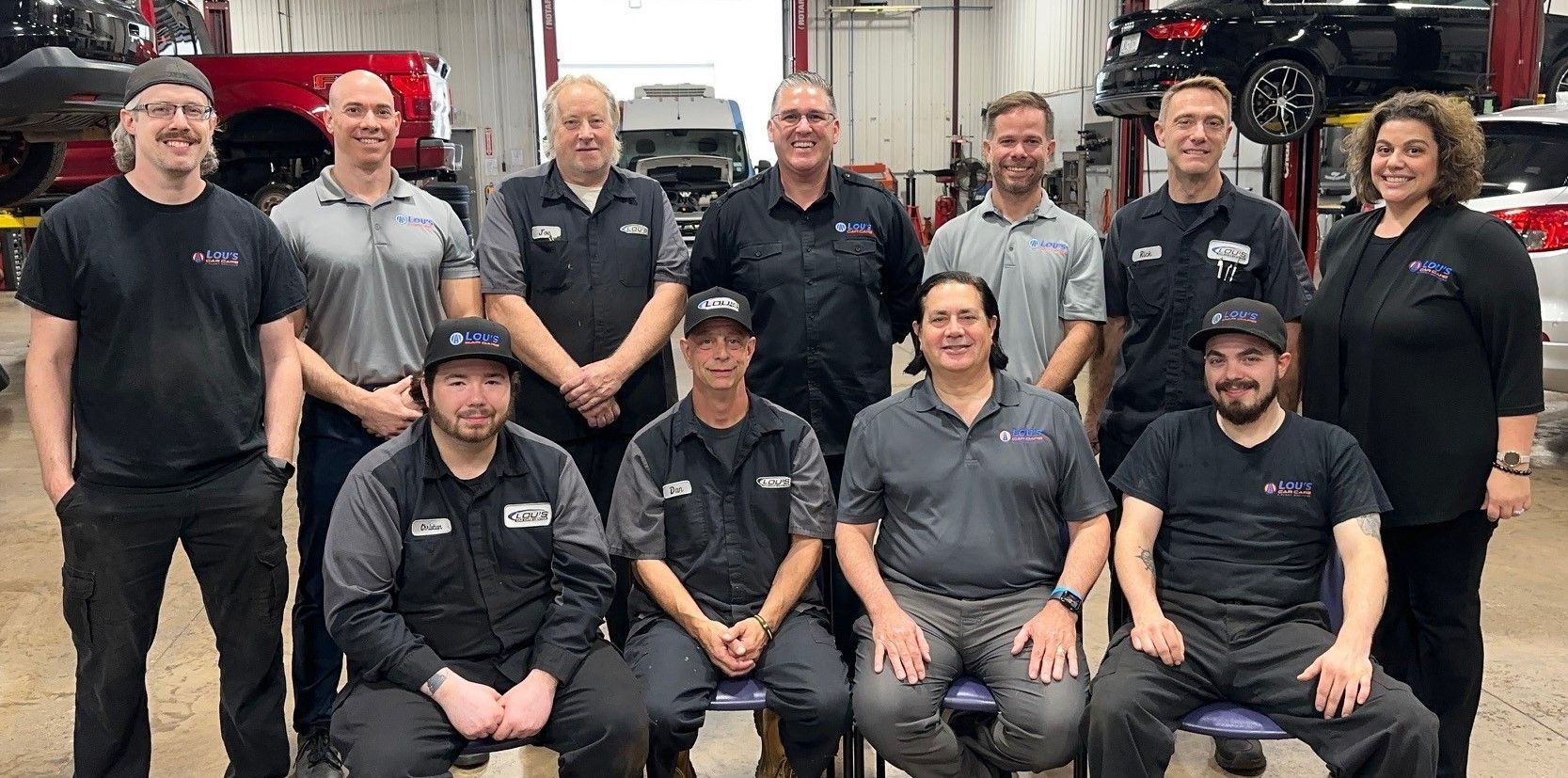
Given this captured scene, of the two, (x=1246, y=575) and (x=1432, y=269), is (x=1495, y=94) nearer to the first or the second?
(x=1432, y=269)

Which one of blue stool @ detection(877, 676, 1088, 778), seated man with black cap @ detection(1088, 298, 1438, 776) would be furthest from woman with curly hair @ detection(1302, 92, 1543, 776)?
blue stool @ detection(877, 676, 1088, 778)

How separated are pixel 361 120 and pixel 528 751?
1614 mm

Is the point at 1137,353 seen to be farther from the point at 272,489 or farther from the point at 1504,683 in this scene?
the point at 272,489

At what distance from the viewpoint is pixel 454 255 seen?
2920 millimetres

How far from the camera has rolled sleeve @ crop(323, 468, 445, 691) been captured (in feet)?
7.43

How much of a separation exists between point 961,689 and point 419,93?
6.76 metres

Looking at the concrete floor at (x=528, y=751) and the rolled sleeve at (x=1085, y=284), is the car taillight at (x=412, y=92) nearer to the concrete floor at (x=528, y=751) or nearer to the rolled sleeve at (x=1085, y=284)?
the concrete floor at (x=528, y=751)

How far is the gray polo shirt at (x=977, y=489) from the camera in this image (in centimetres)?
250

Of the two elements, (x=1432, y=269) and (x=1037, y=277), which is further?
(x=1037, y=277)

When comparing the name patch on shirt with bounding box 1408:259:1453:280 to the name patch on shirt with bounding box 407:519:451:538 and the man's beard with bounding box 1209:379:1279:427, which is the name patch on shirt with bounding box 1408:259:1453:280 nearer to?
the man's beard with bounding box 1209:379:1279:427

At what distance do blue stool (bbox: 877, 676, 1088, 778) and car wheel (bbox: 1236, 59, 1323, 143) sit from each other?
5910 millimetres

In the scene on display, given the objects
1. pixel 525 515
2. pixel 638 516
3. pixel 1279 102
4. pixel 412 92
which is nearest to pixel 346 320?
pixel 525 515

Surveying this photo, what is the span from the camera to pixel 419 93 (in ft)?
26.1

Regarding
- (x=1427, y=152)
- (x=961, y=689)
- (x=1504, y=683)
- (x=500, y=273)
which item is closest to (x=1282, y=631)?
(x=961, y=689)
